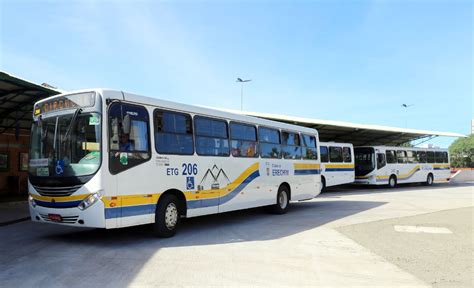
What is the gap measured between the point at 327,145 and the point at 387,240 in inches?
594

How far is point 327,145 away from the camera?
23.7 meters

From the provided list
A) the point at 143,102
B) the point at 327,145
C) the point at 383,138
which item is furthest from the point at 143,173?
the point at 383,138

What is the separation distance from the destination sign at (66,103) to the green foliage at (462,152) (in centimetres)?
9089

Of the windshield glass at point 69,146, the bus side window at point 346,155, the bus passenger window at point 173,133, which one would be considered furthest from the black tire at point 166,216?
the bus side window at point 346,155

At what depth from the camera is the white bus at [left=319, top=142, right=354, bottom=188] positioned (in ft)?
76.6

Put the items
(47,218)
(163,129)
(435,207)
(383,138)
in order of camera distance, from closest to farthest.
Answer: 1. (47,218)
2. (163,129)
3. (435,207)
4. (383,138)

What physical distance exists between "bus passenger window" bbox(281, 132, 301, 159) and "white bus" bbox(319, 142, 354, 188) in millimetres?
8851

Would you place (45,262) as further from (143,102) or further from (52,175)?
(143,102)

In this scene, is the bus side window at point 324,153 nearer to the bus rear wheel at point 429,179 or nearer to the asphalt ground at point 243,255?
the asphalt ground at point 243,255

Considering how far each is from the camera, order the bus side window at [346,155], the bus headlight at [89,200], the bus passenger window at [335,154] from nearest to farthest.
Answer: the bus headlight at [89,200] → the bus passenger window at [335,154] → the bus side window at [346,155]

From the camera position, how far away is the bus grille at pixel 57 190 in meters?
7.77

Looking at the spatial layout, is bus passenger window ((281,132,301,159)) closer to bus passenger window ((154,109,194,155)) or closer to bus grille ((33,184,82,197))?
bus passenger window ((154,109,194,155))

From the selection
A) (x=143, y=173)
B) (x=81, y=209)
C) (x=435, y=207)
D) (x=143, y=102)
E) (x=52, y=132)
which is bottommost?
(x=435, y=207)

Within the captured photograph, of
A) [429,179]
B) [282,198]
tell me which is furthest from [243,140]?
[429,179]
